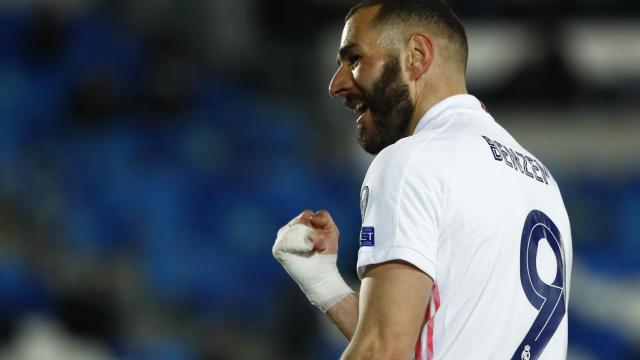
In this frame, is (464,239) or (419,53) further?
(419,53)

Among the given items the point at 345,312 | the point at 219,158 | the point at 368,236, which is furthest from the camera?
the point at 219,158

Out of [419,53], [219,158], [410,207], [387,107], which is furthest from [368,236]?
[219,158]

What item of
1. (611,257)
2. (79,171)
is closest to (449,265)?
(611,257)

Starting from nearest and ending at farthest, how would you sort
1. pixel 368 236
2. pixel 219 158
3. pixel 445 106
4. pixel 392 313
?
pixel 392 313 < pixel 368 236 < pixel 445 106 < pixel 219 158

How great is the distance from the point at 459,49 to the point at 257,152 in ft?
19.6

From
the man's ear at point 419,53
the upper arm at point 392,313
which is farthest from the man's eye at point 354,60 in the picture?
the upper arm at point 392,313

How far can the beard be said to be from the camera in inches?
106

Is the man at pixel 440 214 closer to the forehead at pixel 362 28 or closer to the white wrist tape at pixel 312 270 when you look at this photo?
the forehead at pixel 362 28

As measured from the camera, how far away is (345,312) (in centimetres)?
286

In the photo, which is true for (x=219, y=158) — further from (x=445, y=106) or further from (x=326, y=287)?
(x=445, y=106)

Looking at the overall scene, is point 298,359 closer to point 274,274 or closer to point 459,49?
point 274,274

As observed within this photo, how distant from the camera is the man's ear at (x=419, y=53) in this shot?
2.68 meters

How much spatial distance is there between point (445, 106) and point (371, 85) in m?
0.18

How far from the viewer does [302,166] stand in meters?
8.39
